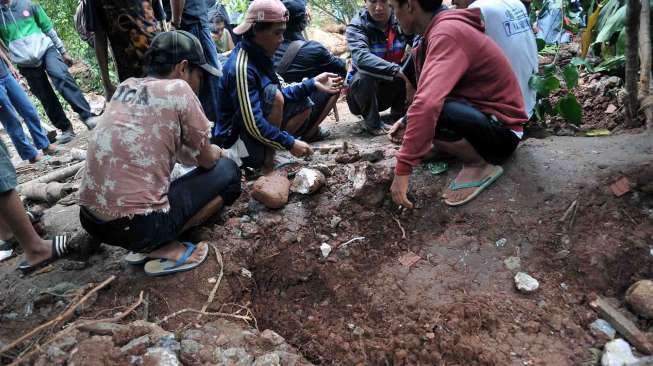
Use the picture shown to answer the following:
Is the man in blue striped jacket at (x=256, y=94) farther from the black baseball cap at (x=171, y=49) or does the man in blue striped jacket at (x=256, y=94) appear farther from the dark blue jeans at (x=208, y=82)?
the black baseball cap at (x=171, y=49)

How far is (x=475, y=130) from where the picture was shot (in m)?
2.39

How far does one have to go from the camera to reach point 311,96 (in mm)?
3725

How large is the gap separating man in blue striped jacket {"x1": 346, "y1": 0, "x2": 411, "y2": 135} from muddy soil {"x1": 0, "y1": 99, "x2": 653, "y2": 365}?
1.33 m

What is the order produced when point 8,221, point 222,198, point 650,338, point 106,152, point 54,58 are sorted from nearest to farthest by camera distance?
point 650,338 → point 106,152 → point 8,221 → point 222,198 → point 54,58

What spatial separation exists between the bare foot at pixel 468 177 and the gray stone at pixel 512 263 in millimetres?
459

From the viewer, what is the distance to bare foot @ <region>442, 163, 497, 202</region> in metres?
2.53

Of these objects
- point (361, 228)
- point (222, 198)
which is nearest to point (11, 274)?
point (222, 198)

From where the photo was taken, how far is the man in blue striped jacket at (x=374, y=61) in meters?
3.77

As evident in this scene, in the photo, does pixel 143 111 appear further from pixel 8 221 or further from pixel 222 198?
pixel 8 221

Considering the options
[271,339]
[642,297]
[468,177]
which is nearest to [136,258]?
[271,339]

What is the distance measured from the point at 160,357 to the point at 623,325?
75.7 inches

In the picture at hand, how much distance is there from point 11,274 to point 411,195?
2509 millimetres

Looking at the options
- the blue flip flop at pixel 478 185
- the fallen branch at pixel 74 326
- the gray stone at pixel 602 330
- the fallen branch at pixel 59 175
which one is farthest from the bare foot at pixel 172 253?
the fallen branch at pixel 59 175

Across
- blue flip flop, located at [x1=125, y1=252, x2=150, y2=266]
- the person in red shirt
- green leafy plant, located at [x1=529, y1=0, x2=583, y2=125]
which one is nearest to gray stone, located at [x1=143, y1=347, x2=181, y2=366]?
blue flip flop, located at [x1=125, y1=252, x2=150, y2=266]
